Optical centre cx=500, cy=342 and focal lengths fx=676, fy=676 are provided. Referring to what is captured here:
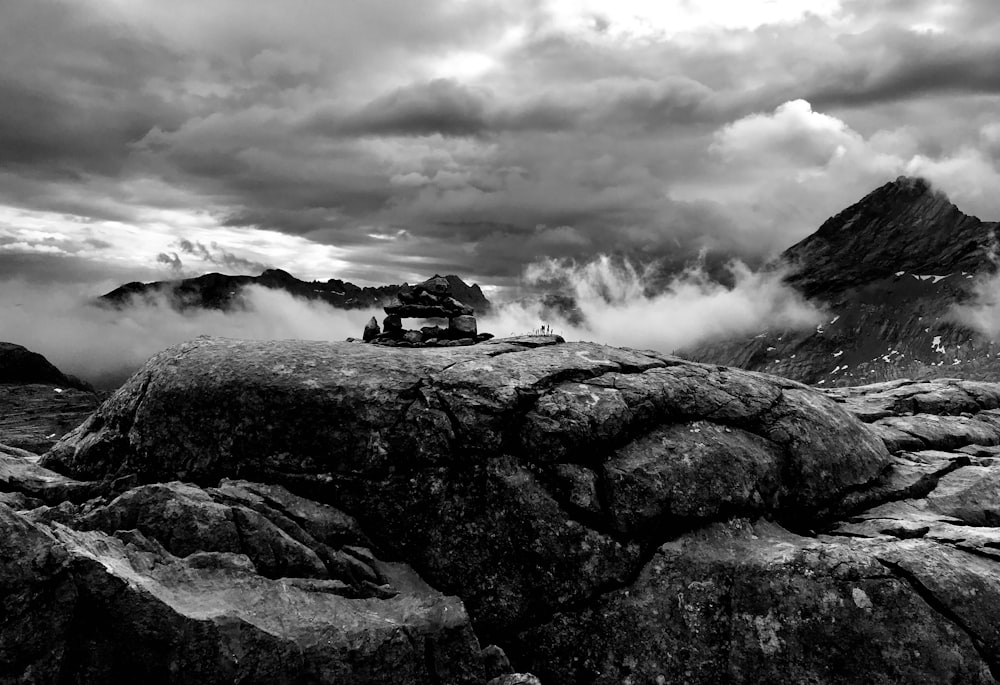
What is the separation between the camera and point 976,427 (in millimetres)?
35156

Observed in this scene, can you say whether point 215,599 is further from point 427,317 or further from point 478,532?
point 427,317

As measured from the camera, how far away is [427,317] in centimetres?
3247

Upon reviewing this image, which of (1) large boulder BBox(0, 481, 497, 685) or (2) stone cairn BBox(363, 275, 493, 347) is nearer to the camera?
(1) large boulder BBox(0, 481, 497, 685)

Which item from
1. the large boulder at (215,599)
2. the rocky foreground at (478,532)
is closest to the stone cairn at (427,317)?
the rocky foreground at (478,532)

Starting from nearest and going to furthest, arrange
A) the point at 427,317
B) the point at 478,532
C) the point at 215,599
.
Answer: the point at 215,599 < the point at 478,532 < the point at 427,317

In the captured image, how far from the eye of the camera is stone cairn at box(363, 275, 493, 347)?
29812 mm

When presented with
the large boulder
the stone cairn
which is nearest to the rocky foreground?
the large boulder

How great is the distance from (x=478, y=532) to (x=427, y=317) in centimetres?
1336

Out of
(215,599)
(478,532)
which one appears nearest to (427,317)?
(478,532)

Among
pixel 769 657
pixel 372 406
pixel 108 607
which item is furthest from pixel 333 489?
pixel 769 657

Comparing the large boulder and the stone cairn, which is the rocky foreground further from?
the stone cairn

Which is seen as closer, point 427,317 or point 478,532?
point 478,532

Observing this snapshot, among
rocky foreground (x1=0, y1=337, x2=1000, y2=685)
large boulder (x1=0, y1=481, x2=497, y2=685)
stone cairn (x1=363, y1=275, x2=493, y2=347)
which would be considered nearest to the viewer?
large boulder (x1=0, y1=481, x2=497, y2=685)

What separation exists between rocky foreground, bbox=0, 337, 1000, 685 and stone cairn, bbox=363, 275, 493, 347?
3.64 m
